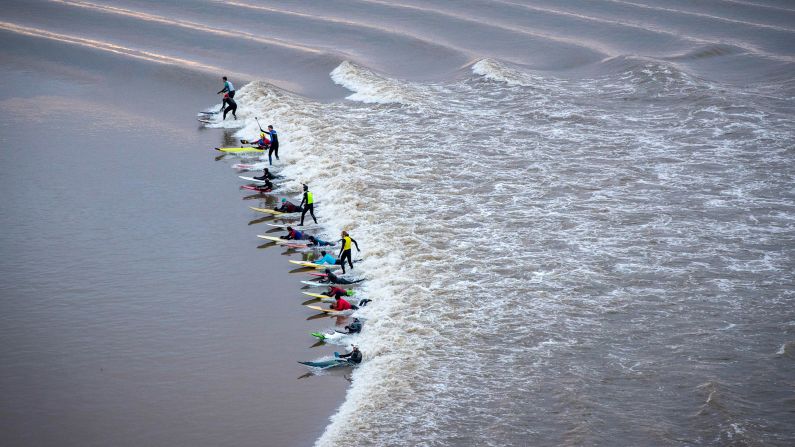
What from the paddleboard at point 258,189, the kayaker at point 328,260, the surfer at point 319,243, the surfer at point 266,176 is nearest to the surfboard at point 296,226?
the surfer at point 319,243

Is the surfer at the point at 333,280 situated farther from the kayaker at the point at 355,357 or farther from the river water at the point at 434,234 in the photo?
the kayaker at the point at 355,357

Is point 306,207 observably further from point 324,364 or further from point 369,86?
point 369,86

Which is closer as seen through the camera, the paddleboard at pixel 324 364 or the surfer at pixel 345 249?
the paddleboard at pixel 324 364

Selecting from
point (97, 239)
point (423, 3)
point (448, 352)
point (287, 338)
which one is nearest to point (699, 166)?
point (448, 352)

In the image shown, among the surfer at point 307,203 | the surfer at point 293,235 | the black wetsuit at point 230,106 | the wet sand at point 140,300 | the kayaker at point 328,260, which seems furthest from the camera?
the black wetsuit at point 230,106

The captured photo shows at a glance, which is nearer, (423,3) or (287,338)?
(287,338)

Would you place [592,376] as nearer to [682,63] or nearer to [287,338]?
[287,338]

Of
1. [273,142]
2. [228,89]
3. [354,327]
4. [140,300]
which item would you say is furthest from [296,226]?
[228,89]

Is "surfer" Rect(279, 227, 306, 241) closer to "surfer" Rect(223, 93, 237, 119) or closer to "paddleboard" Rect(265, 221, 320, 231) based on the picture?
"paddleboard" Rect(265, 221, 320, 231)
